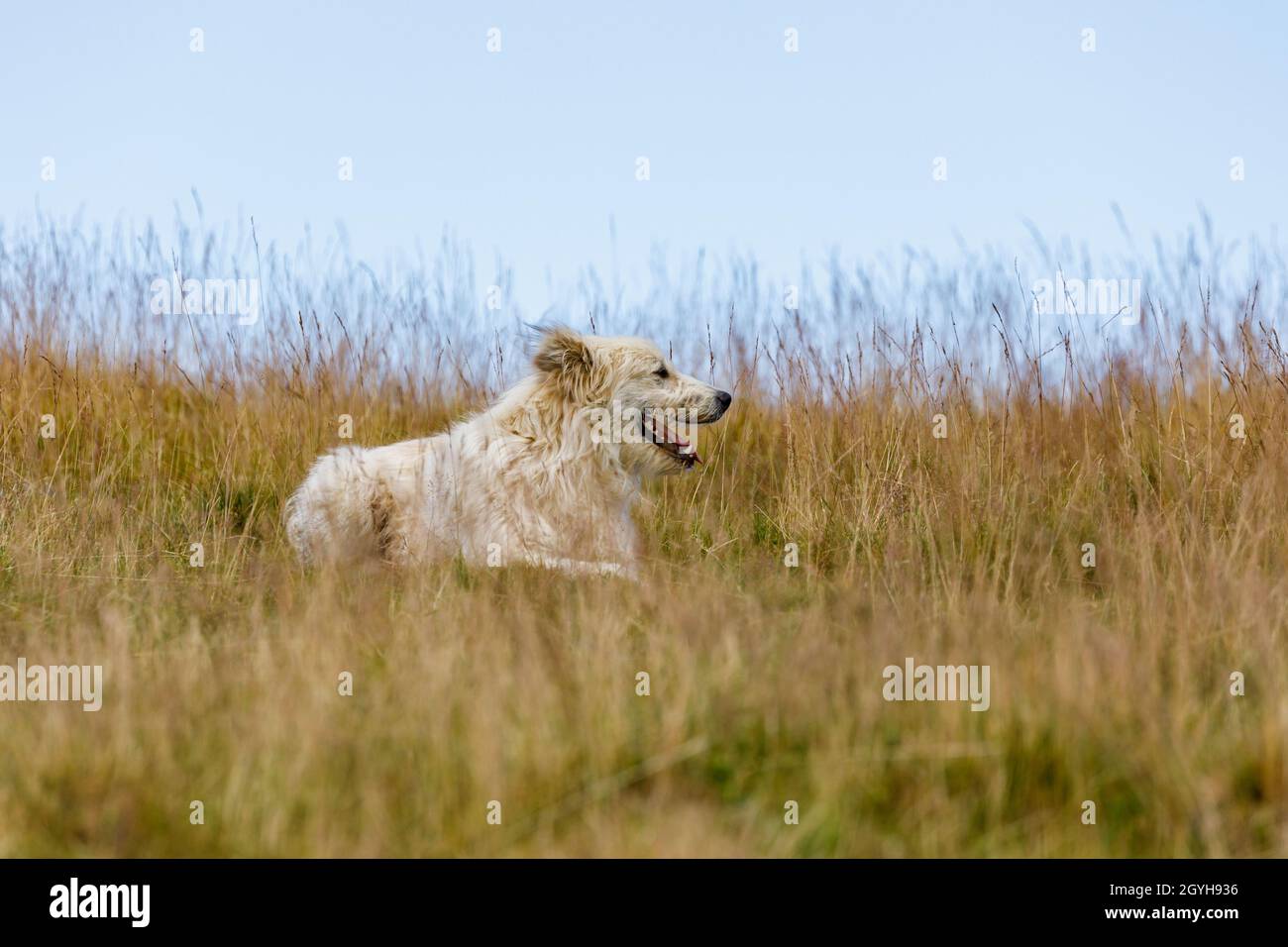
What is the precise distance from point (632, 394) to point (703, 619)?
104 inches

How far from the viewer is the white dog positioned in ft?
19.9

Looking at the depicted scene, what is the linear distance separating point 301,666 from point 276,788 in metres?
0.84

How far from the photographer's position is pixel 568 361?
20.2 ft

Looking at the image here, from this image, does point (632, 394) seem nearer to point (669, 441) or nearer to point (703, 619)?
point (669, 441)

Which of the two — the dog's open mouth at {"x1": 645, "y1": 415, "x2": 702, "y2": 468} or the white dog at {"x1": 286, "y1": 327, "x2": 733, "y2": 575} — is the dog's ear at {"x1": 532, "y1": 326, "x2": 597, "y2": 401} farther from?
the dog's open mouth at {"x1": 645, "y1": 415, "x2": 702, "y2": 468}

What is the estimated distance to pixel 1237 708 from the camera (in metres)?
3.39

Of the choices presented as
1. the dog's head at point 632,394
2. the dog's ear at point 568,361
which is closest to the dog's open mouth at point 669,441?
the dog's head at point 632,394

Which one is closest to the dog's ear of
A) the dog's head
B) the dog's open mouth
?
the dog's head

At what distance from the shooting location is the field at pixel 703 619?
277cm

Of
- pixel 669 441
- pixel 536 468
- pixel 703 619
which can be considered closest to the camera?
pixel 703 619

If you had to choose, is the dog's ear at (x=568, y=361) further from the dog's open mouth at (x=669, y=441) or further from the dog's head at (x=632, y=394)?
the dog's open mouth at (x=669, y=441)

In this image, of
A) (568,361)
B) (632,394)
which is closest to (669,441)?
(632,394)
